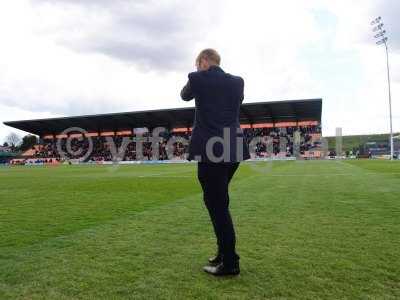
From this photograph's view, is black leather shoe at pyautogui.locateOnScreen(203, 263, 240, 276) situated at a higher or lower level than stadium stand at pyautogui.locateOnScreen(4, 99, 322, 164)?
lower

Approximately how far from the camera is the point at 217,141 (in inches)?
152

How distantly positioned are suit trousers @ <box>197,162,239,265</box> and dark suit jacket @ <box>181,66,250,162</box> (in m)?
0.09

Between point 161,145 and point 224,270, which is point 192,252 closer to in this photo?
point 224,270

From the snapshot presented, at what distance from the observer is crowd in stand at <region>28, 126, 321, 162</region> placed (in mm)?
62406

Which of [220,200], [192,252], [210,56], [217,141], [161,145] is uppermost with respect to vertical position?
[161,145]

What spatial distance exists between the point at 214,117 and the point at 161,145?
65.7 meters

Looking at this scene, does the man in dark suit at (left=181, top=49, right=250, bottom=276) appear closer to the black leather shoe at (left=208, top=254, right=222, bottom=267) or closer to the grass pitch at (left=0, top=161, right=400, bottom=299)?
the black leather shoe at (left=208, top=254, right=222, bottom=267)

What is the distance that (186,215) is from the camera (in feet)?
24.5

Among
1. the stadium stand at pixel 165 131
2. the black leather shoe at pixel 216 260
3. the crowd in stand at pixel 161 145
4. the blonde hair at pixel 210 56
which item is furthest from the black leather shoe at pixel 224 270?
the crowd in stand at pixel 161 145

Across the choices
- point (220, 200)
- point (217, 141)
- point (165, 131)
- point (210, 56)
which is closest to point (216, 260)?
point (220, 200)

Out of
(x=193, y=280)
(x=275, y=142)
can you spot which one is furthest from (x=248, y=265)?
(x=275, y=142)

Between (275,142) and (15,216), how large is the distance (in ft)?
185

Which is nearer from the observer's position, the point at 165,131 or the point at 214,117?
the point at 214,117

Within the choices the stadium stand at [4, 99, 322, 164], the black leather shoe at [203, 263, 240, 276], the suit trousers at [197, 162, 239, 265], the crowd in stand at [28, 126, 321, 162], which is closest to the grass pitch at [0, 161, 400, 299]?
the black leather shoe at [203, 263, 240, 276]
